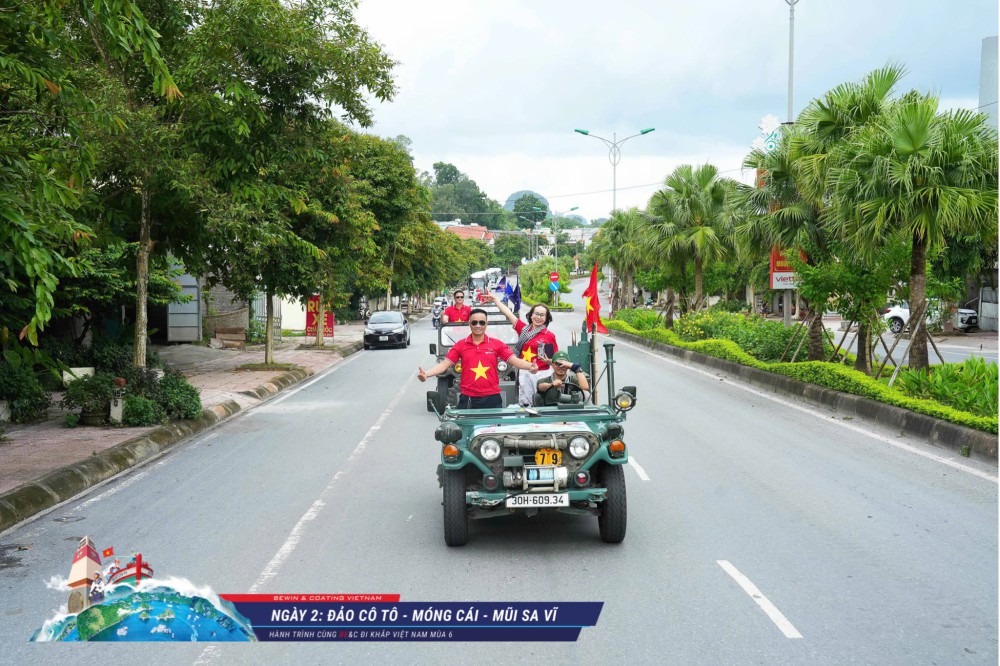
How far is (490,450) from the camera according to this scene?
7.10m

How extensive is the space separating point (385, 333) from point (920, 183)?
24.1m

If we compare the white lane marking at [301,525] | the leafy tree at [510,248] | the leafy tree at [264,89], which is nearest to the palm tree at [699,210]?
the leafy tree at [264,89]

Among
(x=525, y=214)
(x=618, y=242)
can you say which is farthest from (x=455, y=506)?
(x=525, y=214)

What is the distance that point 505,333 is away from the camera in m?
16.8

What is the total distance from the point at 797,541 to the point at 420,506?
11.5 feet

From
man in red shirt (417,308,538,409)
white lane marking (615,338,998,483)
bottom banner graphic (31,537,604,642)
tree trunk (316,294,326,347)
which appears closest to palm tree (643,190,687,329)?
white lane marking (615,338,998,483)

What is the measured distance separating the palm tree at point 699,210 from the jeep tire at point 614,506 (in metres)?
25.5

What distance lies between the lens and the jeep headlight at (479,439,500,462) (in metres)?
7.09

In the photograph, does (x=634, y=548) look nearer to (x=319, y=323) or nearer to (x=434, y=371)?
(x=434, y=371)

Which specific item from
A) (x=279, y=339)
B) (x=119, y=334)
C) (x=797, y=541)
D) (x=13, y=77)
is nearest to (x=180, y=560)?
(x=13, y=77)

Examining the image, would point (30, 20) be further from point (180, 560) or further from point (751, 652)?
point (751, 652)

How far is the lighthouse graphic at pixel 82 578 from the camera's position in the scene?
6031 mm

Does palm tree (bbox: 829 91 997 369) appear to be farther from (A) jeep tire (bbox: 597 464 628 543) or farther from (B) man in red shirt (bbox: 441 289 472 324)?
(A) jeep tire (bbox: 597 464 628 543)

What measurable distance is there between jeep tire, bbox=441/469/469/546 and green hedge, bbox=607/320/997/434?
24.7 ft
